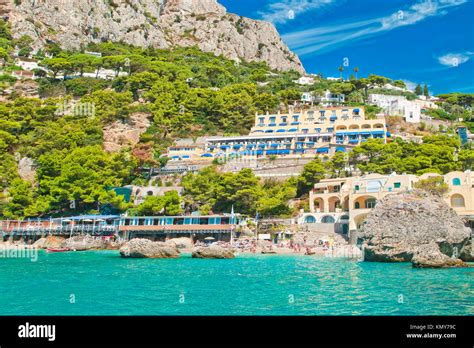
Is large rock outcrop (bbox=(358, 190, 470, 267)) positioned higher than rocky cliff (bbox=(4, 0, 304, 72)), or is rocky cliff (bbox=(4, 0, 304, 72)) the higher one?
rocky cliff (bbox=(4, 0, 304, 72))

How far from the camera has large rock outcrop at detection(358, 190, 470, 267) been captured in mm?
23609

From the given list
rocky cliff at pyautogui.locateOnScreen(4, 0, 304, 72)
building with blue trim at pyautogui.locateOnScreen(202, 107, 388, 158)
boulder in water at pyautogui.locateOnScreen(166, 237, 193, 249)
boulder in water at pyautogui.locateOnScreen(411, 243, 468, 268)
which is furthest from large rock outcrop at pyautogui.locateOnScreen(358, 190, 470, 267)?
rocky cliff at pyautogui.locateOnScreen(4, 0, 304, 72)

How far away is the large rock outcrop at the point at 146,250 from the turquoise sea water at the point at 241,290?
6.53m

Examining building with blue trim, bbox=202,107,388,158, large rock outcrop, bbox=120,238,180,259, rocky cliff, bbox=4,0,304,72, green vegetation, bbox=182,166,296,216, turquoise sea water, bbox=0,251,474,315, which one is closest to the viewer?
turquoise sea water, bbox=0,251,474,315

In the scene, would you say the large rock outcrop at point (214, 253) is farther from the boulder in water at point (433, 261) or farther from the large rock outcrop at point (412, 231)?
the boulder in water at point (433, 261)

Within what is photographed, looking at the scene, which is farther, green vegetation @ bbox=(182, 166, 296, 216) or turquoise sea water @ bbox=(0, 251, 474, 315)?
green vegetation @ bbox=(182, 166, 296, 216)

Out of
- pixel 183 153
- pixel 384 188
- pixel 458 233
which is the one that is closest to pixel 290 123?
pixel 183 153

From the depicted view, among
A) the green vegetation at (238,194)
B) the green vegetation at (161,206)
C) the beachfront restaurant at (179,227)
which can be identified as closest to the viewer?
the beachfront restaurant at (179,227)

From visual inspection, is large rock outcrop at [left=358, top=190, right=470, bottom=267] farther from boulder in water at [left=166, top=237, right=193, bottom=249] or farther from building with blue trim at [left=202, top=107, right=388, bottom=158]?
building with blue trim at [left=202, top=107, right=388, bottom=158]

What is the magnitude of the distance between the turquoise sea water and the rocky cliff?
7484 centimetres

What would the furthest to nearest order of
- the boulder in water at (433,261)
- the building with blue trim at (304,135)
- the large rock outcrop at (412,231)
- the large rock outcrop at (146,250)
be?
the building with blue trim at (304,135) → the large rock outcrop at (146,250) → the large rock outcrop at (412,231) → the boulder in water at (433,261)

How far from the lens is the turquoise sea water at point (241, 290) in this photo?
11359mm

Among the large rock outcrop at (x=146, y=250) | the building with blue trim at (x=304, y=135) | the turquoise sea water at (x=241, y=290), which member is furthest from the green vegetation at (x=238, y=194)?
the turquoise sea water at (x=241, y=290)
